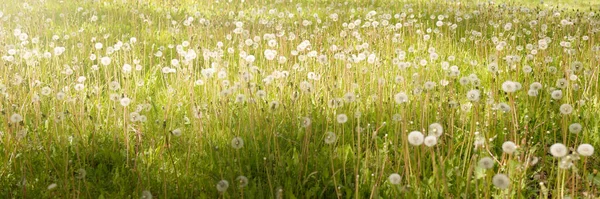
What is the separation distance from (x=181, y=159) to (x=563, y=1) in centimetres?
1142

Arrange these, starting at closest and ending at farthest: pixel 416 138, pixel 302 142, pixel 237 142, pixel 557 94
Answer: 1. pixel 416 138
2. pixel 237 142
3. pixel 557 94
4. pixel 302 142

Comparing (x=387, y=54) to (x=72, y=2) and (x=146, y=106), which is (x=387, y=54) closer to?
(x=146, y=106)

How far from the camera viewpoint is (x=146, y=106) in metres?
3.06

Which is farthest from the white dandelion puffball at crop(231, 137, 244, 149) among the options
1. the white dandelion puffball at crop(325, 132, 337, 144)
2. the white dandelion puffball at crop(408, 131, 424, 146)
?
the white dandelion puffball at crop(408, 131, 424, 146)

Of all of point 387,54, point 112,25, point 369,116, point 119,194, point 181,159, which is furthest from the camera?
point 112,25

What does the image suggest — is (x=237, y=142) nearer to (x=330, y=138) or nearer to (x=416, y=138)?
(x=330, y=138)

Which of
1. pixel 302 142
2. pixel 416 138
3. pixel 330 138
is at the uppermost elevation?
pixel 416 138

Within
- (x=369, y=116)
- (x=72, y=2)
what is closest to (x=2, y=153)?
(x=369, y=116)

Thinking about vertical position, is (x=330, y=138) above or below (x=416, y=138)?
below

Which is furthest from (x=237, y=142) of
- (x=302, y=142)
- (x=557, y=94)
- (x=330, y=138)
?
(x=557, y=94)

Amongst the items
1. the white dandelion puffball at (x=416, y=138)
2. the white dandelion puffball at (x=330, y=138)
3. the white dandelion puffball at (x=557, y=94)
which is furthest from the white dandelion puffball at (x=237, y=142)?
the white dandelion puffball at (x=557, y=94)

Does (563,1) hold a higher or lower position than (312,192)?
lower

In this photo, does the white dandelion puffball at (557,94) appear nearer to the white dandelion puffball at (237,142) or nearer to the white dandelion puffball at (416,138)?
the white dandelion puffball at (416,138)

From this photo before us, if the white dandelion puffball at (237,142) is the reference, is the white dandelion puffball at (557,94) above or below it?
above
